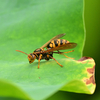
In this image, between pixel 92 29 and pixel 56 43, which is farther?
pixel 92 29

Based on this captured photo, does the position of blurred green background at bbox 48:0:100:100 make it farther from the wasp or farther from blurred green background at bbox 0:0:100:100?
the wasp

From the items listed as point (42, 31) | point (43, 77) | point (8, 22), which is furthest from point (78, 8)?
point (43, 77)

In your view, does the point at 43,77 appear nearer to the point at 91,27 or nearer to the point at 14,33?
the point at 14,33

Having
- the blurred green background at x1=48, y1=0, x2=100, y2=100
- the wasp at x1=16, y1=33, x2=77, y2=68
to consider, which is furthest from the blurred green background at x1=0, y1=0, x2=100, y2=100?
the wasp at x1=16, y1=33, x2=77, y2=68

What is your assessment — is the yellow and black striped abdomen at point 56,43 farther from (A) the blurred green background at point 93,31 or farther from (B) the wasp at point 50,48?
(A) the blurred green background at point 93,31

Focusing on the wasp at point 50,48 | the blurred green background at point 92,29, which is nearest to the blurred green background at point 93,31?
the blurred green background at point 92,29

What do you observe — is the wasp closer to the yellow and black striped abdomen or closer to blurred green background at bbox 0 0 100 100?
the yellow and black striped abdomen

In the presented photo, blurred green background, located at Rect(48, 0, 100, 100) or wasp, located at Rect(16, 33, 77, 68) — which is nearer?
wasp, located at Rect(16, 33, 77, 68)

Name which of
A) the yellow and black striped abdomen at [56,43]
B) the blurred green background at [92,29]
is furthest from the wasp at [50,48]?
the blurred green background at [92,29]

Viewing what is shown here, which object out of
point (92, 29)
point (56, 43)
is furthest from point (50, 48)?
point (92, 29)

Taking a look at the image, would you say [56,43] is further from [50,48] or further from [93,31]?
[93,31]

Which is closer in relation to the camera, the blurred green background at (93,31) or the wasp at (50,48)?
the wasp at (50,48)

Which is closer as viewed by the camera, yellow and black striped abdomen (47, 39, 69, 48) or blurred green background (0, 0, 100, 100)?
yellow and black striped abdomen (47, 39, 69, 48)
